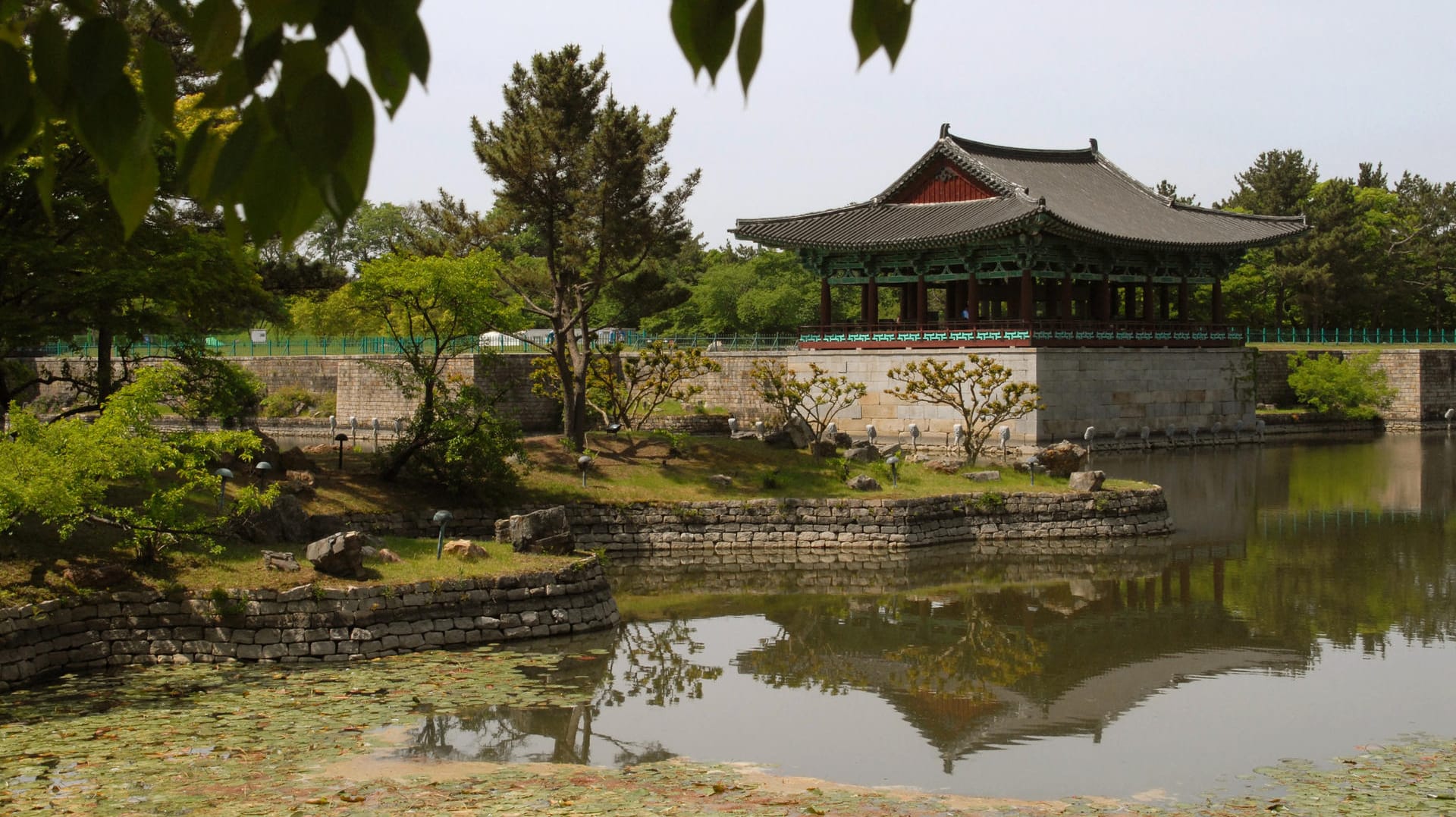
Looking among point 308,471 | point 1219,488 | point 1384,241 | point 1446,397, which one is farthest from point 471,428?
point 1384,241

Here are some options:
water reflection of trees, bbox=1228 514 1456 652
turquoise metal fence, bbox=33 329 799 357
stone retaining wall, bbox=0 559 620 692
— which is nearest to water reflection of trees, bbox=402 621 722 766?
stone retaining wall, bbox=0 559 620 692

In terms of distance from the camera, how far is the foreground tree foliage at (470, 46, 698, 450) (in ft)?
85.7

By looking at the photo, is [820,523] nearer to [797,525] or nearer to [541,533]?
[797,525]

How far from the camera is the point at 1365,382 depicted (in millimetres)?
50312

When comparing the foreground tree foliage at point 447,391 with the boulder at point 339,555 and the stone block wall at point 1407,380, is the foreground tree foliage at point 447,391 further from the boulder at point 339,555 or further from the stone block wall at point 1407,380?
the stone block wall at point 1407,380

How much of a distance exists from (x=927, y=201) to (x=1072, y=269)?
5.09 metres

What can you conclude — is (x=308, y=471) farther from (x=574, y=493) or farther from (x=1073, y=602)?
(x=1073, y=602)

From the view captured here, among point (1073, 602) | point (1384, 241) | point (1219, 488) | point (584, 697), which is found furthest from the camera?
point (1384, 241)

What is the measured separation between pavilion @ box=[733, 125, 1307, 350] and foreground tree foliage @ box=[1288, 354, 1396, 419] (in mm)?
7592

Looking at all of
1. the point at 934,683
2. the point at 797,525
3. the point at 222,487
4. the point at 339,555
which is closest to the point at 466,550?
the point at 339,555

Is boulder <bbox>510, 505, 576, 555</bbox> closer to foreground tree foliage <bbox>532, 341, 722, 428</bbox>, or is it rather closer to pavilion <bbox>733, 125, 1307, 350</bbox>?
foreground tree foliage <bbox>532, 341, 722, 428</bbox>

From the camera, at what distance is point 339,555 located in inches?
576

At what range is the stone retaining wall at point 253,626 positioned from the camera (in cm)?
1313

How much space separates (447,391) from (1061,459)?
37.4ft
